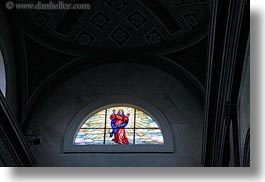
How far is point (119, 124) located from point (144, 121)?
51cm

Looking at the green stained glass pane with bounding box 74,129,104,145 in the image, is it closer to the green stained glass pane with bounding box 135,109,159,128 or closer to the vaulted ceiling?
the green stained glass pane with bounding box 135,109,159,128

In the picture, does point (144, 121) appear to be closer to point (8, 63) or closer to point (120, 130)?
point (120, 130)

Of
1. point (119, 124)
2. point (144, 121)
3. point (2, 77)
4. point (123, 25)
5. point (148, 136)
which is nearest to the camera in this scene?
point (2, 77)

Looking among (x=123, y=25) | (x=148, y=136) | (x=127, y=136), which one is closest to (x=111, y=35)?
(x=123, y=25)

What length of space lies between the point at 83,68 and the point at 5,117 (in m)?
4.01

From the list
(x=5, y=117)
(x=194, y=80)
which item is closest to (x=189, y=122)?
(x=194, y=80)

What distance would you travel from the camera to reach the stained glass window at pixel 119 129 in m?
12.6

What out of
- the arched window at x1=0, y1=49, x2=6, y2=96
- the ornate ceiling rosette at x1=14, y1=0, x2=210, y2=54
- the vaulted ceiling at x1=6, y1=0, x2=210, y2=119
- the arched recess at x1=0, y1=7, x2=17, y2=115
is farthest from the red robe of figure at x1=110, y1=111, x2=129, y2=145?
the arched window at x1=0, y1=49, x2=6, y2=96

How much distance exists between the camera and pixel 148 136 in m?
12.7

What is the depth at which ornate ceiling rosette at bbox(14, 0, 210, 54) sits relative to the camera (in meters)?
12.7

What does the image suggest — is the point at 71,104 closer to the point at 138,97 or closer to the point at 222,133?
the point at 138,97

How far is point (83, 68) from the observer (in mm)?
13445

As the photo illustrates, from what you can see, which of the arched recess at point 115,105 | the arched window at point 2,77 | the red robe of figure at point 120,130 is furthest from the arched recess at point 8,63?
the red robe of figure at point 120,130

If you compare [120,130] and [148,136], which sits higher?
[120,130]
